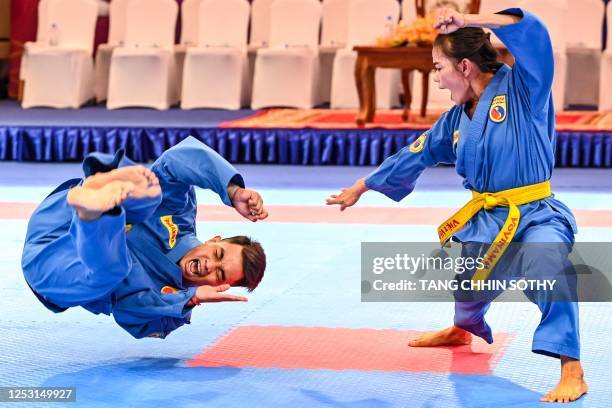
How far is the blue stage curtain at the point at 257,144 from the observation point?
8.09 meters

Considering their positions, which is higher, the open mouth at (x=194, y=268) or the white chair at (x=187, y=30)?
the white chair at (x=187, y=30)

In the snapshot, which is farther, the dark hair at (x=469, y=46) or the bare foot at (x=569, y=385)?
the dark hair at (x=469, y=46)

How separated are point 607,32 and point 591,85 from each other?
0.58 m

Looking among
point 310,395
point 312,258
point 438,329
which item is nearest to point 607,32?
point 312,258

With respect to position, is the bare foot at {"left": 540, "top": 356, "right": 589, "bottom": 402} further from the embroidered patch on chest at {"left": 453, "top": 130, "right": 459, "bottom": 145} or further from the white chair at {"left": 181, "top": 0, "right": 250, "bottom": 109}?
the white chair at {"left": 181, "top": 0, "right": 250, "bottom": 109}

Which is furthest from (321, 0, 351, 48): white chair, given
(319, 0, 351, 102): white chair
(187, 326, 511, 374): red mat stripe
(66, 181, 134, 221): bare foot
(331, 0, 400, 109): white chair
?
(66, 181, 134, 221): bare foot

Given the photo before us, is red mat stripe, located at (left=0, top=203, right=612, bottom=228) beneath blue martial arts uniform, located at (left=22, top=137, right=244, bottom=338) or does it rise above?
beneath

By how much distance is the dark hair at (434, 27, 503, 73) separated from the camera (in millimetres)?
3352

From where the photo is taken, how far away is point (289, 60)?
970 cm

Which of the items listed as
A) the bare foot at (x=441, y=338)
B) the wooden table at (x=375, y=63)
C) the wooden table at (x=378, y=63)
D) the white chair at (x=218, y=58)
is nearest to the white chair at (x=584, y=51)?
the wooden table at (x=378, y=63)

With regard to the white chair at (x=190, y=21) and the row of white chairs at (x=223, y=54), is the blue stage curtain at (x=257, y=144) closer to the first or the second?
the row of white chairs at (x=223, y=54)

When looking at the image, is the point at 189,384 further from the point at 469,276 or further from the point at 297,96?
the point at 297,96

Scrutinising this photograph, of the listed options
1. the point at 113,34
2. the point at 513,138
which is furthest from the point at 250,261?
the point at 113,34

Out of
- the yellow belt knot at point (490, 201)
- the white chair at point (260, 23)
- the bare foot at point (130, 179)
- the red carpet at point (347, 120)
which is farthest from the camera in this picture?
the white chair at point (260, 23)
